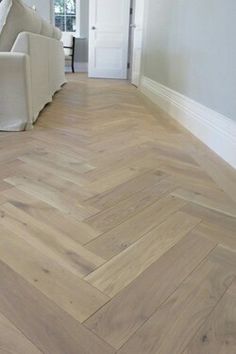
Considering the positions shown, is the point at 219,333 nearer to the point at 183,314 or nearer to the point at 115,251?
the point at 183,314

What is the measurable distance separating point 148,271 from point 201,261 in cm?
15

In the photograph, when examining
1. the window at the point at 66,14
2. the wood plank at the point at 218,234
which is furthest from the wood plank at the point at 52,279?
the window at the point at 66,14

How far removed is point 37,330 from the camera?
1.99 feet

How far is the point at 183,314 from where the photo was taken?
0.65m

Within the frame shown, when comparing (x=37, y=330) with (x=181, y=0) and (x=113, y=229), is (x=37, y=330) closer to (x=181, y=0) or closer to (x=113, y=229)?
(x=113, y=229)

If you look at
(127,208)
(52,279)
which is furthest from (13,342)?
(127,208)

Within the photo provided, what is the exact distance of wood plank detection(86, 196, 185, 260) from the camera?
867mm

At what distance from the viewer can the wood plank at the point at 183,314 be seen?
0.58 m

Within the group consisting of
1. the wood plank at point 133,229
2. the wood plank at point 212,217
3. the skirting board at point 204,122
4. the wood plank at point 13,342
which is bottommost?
the wood plank at point 212,217

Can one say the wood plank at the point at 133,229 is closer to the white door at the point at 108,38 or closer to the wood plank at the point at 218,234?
the wood plank at the point at 218,234

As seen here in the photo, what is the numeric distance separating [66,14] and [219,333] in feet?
24.7

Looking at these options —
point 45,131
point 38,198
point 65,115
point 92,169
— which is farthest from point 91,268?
point 65,115

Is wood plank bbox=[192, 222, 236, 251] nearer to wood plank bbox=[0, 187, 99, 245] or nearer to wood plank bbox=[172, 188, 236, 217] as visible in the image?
wood plank bbox=[172, 188, 236, 217]

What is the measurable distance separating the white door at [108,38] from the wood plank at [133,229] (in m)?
5.30
